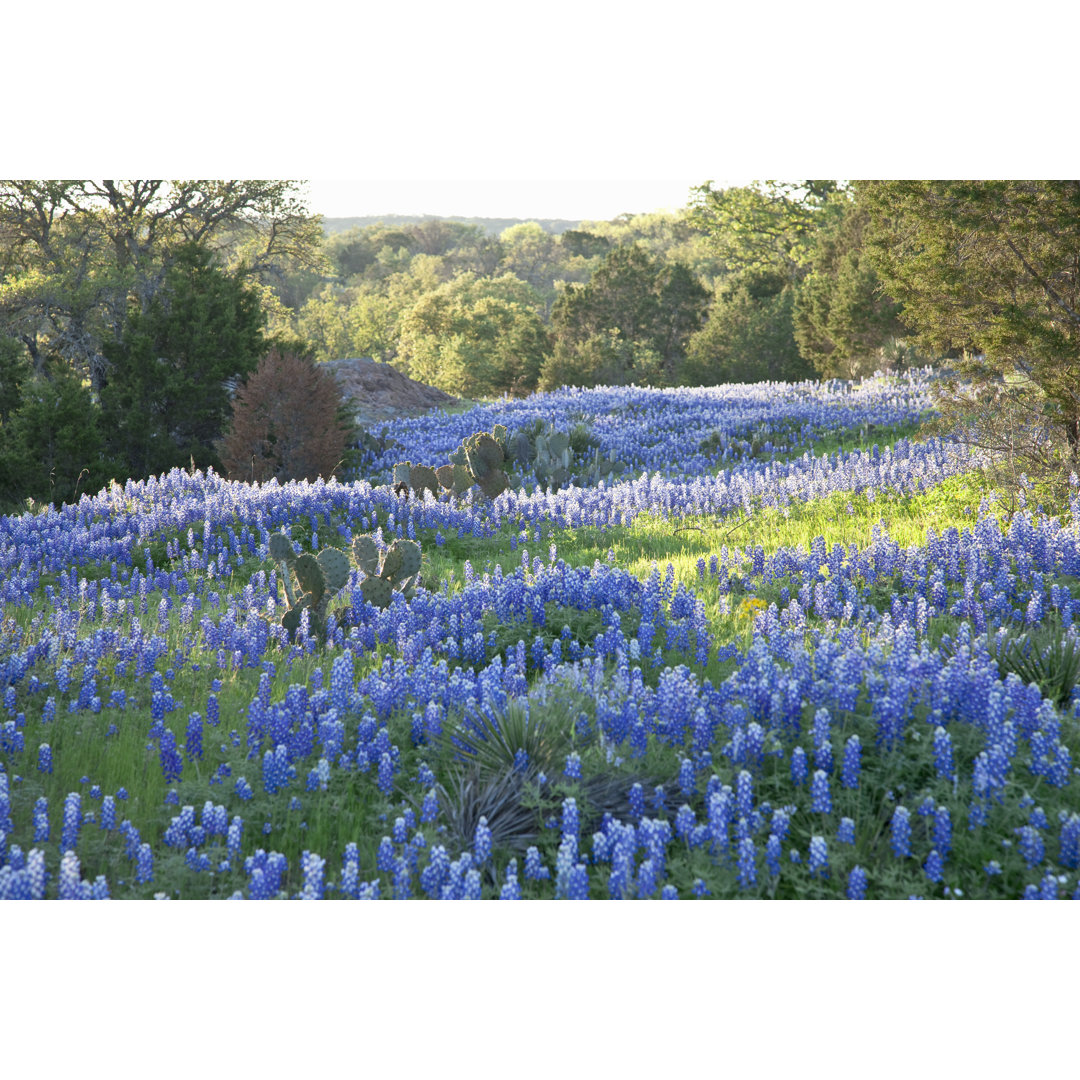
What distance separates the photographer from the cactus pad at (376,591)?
7.21m

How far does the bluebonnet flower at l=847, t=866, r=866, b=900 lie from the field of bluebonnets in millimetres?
11

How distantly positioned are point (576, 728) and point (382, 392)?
27657 millimetres

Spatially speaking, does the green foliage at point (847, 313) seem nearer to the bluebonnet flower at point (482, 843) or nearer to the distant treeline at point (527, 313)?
the distant treeline at point (527, 313)

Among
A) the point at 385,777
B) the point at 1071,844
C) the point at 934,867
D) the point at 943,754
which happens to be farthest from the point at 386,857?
the point at 1071,844

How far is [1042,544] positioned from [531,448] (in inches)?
390

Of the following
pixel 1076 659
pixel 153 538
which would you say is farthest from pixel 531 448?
pixel 1076 659

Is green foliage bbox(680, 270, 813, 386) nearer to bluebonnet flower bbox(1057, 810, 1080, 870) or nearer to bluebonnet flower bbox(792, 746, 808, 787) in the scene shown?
bluebonnet flower bbox(792, 746, 808, 787)

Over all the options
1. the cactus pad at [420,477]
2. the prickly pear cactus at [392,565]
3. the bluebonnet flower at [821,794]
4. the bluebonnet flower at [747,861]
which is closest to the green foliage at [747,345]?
the cactus pad at [420,477]

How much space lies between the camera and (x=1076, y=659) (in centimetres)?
499

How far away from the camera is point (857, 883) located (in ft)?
11.3

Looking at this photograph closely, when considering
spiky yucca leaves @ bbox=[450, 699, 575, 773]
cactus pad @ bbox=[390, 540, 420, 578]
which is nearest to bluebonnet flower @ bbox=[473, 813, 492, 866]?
spiky yucca leaves @ bbox=[450, 699, 575, 773]

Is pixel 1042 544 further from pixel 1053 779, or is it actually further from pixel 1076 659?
pixel 1053 779

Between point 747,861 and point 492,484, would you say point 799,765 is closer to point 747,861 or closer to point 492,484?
point 747,861

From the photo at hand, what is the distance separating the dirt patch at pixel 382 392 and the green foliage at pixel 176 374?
10.3 meters
